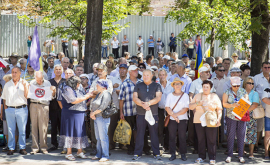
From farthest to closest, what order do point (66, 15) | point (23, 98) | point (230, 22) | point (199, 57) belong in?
1. point (66, 15)
2. point (230, 22)
3. point (199, 57)
4. point (23, 98)

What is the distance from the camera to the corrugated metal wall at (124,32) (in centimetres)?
2341

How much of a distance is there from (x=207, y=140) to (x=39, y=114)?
3.94 m

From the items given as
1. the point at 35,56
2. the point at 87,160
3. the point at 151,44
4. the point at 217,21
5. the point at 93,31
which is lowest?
the point at 87,160

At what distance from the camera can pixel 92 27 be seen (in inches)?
411

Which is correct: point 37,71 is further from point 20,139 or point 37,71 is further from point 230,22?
point 230,22

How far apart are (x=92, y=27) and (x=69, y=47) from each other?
44.3 feet

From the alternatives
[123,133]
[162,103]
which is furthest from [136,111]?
[162,103]

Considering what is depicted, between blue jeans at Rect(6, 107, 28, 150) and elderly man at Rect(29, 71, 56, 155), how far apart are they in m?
0.22

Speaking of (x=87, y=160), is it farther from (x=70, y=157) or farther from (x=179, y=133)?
(x=179, y=133)

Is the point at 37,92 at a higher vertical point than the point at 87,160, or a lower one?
higher

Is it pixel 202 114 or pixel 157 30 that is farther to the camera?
pixel 157 30

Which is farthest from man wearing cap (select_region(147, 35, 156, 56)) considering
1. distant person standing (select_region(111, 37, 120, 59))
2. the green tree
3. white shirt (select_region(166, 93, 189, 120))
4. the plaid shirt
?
white shirt (select_region(166, 93, 189, 120))

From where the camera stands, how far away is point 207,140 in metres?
7.72

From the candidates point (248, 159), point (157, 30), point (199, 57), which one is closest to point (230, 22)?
point (199, 57)
